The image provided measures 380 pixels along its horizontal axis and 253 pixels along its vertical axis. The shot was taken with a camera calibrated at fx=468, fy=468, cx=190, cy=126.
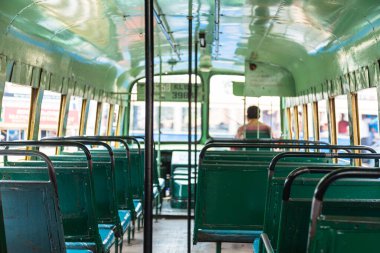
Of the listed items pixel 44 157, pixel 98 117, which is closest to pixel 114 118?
pixel 98 117

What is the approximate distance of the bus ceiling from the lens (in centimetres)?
490

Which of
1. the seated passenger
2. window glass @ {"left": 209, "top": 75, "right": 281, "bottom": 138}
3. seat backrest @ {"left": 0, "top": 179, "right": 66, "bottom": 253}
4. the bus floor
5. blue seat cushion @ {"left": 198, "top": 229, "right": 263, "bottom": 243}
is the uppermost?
window glass @ {"left": 209, "top": 75, "right": 281, "bottom": 138}

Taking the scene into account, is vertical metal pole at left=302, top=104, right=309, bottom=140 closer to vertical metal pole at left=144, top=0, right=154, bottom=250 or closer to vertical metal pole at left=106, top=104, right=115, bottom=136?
vertical metal pole at left=106, top=104, right=115, bottom=136

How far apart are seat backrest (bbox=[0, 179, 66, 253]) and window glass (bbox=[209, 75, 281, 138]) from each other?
829cm

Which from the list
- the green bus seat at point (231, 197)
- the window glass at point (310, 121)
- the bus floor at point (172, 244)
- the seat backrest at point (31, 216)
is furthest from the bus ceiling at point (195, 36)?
the bus floor at point (172, 244)

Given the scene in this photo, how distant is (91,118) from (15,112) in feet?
11.5

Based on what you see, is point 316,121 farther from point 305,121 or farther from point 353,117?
point 353,117

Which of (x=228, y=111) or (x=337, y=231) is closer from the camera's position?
(x=337, y=231)

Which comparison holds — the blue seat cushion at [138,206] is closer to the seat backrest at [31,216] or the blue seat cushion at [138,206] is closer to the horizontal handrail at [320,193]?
the seat backrest at [31,216]

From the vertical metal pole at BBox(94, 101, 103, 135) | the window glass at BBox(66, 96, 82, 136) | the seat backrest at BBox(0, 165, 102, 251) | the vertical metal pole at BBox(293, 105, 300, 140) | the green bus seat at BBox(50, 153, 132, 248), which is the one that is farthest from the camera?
the vertical metal pole at BBox(293, 105, 300, 140)

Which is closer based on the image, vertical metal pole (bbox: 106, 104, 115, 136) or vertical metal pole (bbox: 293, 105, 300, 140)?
vertical metal pole (bbox: 293, 105, 300, 140)

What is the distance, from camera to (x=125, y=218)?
4.91 m

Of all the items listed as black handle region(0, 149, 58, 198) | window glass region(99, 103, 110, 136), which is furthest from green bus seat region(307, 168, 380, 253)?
window glass region(99, 103, 110, 136)

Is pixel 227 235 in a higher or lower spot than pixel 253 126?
lower
